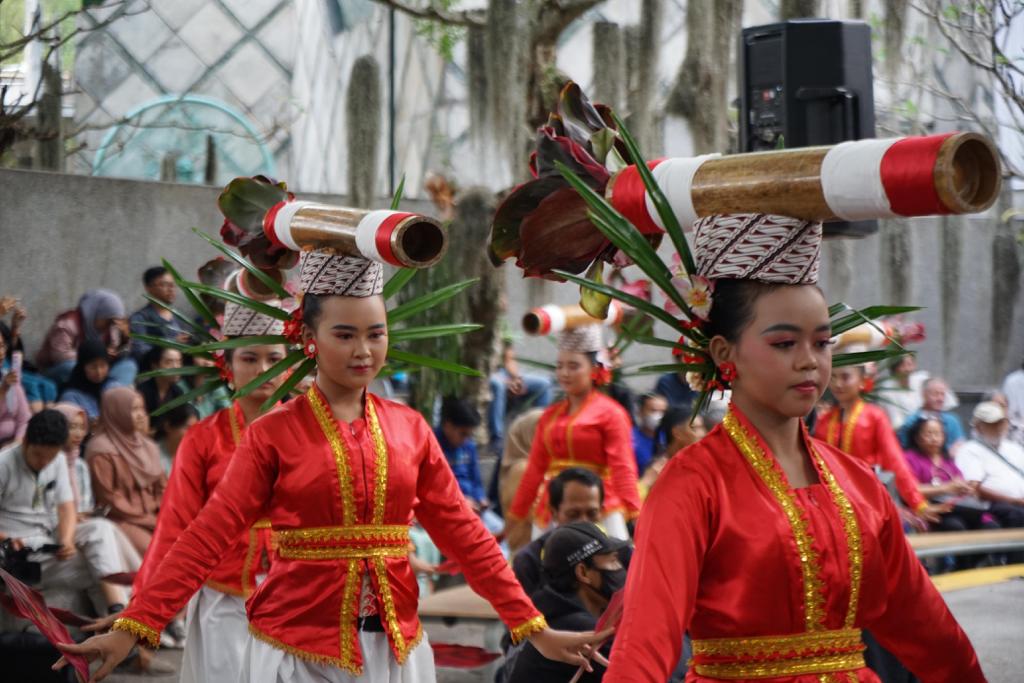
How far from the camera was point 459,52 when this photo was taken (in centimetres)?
1347

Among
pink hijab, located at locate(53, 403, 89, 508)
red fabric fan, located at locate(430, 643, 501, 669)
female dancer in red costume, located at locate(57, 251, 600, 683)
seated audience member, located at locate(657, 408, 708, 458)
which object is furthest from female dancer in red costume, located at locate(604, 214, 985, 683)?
pink hijab, located at locate(53, 403, 89, 508)

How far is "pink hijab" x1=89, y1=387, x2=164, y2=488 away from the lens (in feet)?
22.6

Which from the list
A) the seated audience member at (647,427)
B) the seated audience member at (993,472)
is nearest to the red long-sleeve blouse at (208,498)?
the seated audience member at (647,427)

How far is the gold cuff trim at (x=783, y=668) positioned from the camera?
2.62 meters

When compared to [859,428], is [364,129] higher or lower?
higher

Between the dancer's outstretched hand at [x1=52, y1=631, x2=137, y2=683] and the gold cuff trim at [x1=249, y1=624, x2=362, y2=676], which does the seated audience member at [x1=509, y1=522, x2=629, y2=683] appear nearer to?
the gold cuff trim at [x1=249, y1=624, x2=362, y2=676]

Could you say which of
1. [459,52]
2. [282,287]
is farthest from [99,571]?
[459,52]

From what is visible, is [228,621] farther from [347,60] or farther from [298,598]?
[347,60]

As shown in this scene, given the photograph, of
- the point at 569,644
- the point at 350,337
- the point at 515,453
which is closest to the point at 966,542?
the point at 515,453

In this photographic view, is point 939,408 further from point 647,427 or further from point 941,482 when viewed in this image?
point 647,427

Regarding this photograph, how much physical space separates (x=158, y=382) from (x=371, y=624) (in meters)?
4.36

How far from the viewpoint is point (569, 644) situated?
3328mm

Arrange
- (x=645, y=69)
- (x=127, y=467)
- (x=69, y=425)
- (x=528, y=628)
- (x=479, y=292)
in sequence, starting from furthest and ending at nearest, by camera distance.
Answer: (x=645, y=69) → (x=479, y=292) → (x=127, y=467) → (x=69, y=425) → (x=528, y=628)

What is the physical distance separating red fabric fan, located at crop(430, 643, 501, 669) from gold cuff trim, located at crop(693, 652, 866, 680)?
10.5 feet
